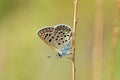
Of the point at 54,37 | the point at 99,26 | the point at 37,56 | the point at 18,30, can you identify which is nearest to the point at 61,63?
the point at 37,56

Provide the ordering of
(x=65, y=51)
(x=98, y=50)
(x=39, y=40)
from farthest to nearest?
(x=39, y=40) → (x=98, y=50) → (x=65, y=51)

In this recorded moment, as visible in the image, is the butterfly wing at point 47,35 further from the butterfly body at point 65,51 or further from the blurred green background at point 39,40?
the blurred green background at point 39,40

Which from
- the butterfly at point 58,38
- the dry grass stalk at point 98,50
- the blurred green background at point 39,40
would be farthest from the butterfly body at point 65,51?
the blurred green background at point 39,40

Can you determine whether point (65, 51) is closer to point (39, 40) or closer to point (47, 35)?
point (47, 35)

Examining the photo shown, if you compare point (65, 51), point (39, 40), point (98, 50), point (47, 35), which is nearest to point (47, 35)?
point (47, 35)

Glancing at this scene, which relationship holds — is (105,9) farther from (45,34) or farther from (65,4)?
(45,34)
